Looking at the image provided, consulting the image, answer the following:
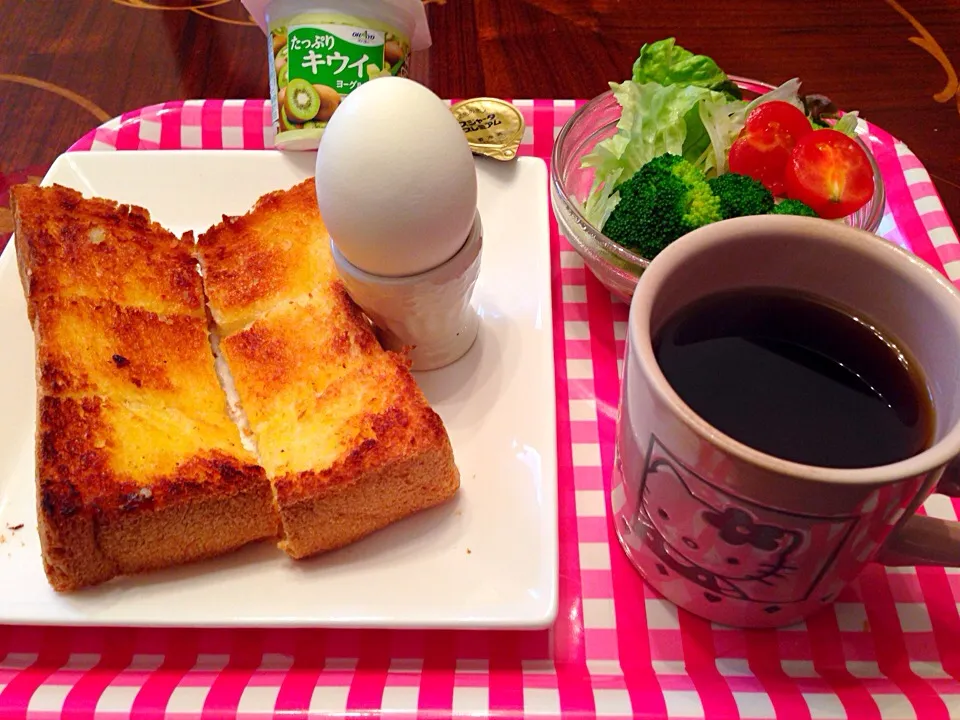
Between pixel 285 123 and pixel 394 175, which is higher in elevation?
pixel 394 175

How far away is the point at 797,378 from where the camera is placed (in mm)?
697

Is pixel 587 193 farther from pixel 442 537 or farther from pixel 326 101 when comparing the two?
pixel 442 537

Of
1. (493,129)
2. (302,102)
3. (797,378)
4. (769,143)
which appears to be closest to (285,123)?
(302,102)

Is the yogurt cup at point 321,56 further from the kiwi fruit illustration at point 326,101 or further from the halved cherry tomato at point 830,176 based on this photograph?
the halved cherry tomato at point 830,176

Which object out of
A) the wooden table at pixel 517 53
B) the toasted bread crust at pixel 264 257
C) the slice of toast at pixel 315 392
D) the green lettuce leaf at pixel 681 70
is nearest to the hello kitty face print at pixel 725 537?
the slice of toast at pixel 315 392

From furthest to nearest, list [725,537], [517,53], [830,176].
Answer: [517,53] < [830,176] < [725,537]

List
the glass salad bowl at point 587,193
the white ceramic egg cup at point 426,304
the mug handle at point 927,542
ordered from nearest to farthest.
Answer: the mug handle at point 927,542 → the white ceramic egg cup at point 426,304 → the glass salad bowl at point 587,193

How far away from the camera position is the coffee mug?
22.4 inches

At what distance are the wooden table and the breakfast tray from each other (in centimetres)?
86

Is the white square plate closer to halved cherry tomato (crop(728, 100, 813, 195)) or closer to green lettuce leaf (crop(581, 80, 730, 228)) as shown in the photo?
green lettuce leaf (crop(581, 80, 730, 228))

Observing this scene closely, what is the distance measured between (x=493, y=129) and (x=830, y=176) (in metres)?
0.48

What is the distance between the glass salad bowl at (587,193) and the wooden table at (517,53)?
253 millimetres

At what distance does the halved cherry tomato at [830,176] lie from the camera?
100 centimetres

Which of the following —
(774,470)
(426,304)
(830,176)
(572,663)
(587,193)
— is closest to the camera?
(774,470)
